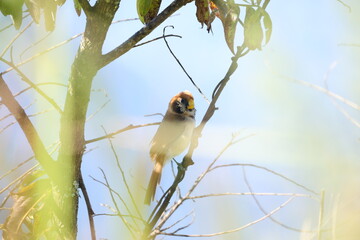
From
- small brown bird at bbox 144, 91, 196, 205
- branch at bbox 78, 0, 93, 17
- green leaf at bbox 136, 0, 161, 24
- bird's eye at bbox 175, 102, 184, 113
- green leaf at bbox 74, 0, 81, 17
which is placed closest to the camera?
green leaf at bbox 136, 0, 161, 24

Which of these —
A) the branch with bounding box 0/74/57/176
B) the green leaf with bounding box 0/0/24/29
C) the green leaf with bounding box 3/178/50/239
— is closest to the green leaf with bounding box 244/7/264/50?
the green leaf with bounding box 0/0/24/29

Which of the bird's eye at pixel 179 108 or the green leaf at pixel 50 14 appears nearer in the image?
the green leaf at pixel 50 14

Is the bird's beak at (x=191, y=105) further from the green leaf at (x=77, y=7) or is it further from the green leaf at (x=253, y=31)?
the green leaf at (x=253, y=31)

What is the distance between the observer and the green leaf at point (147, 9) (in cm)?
138

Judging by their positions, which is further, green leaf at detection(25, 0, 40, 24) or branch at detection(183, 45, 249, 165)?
green leaf at detection(25, 0, 40, 24)

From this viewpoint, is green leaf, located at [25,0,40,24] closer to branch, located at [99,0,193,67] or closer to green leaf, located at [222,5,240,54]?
branch, located at [99,0,193,67]

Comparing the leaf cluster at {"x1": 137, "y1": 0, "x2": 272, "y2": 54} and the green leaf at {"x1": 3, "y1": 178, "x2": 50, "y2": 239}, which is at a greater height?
the leaf cluster at {"x1": 137, "y1": 0, "x2": 272, "y2": 54}

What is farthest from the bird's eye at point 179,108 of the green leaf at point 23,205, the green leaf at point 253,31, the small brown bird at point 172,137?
the green leaf at point 253,31

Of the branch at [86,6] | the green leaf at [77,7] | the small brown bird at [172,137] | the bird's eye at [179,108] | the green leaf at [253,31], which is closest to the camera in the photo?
the green leaf at [253,31]

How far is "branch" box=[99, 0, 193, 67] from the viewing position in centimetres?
149

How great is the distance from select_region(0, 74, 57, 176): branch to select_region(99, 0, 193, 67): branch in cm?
30

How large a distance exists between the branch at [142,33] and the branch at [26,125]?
297 mm

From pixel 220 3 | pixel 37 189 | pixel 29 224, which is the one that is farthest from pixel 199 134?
pixel 29 224

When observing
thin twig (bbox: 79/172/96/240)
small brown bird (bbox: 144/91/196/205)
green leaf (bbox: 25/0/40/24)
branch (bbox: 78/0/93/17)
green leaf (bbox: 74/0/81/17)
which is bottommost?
thin twig (bbox: 79/172/96/240)
